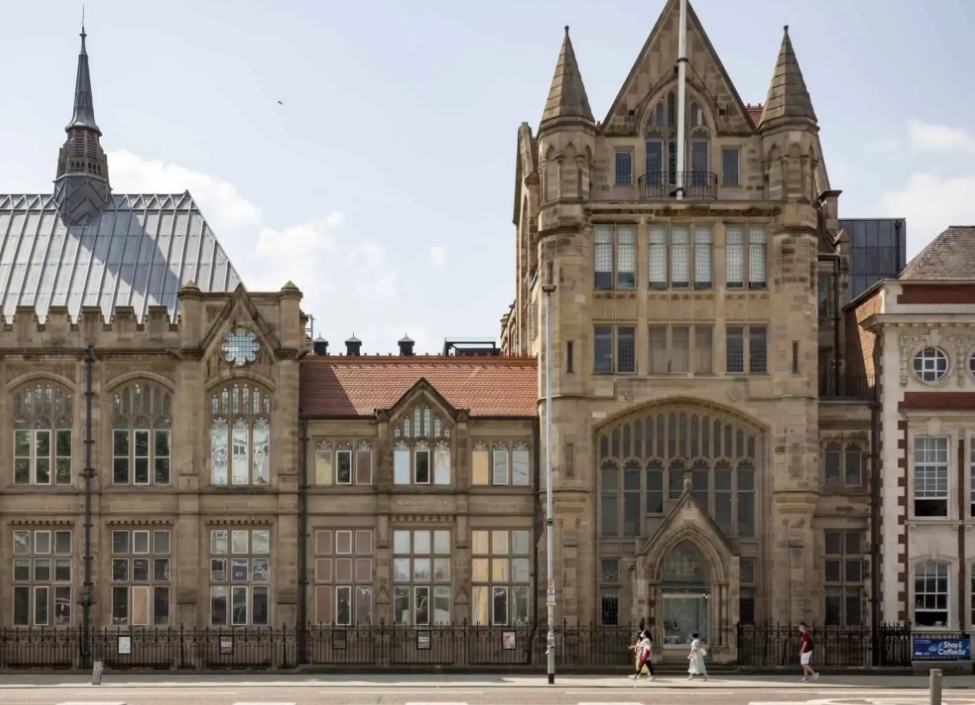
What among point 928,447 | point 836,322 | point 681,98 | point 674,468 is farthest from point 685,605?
point 681,98

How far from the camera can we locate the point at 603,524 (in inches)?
1917

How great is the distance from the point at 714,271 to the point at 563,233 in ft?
17.7

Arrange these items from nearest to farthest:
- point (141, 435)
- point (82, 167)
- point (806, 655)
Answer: point (806, 655) → point (141, 435) → point (82, 167)

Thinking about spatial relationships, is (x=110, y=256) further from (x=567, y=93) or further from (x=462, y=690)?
(x=462, y=690)

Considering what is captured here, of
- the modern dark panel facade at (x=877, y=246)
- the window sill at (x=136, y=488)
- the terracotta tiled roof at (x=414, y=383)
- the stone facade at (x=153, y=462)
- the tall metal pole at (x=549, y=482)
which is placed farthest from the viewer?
the modern dark panel facade at (x=877, y=246)

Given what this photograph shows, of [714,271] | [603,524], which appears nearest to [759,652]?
[603,524]

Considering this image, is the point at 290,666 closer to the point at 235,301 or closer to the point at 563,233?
the point at 235,301

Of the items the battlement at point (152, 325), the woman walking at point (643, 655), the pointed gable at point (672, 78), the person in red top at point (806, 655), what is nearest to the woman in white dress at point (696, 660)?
the woman walking at point (643, 655)

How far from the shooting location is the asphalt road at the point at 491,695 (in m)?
35.2

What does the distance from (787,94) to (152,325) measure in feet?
76.9

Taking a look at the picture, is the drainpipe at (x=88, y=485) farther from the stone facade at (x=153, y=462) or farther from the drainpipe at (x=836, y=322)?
the drainpipe at (x=836, y=322)

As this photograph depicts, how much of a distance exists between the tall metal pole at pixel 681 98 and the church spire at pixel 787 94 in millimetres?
2871

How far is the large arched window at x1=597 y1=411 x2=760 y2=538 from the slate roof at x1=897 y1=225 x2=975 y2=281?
8.16 metres

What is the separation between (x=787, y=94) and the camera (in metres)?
48.7
